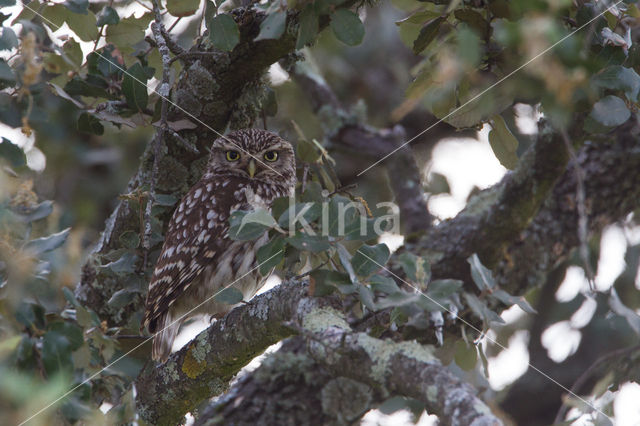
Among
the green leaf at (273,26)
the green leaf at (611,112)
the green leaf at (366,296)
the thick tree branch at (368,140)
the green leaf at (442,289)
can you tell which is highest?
the green leaf at (273,26)

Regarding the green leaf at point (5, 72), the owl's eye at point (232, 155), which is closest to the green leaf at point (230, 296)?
the green leaf at point (5, 72)

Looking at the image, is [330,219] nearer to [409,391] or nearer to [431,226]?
[409,391]

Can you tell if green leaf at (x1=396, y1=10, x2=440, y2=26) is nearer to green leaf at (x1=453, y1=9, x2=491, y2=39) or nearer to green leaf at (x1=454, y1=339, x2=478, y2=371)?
green leaf at (x1=453, y1=9, x2=491, y2=39)

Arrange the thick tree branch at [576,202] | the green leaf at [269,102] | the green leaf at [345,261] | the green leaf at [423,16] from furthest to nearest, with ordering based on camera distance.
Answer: the thick tree branch at [576,202], the green leaf at [269,102], the green leaf at [423,16], the green leaf at [345,261]

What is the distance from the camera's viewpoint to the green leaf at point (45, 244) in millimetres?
1827

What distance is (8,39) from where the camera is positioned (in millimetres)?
1998

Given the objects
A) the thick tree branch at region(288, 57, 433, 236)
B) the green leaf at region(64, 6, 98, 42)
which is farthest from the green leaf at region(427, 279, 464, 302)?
the thick tree branch at region(288, 57, 433, 236)

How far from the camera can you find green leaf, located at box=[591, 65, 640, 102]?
73.3 inches

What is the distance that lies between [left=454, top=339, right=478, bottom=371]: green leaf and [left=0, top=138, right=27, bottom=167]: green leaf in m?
1.78

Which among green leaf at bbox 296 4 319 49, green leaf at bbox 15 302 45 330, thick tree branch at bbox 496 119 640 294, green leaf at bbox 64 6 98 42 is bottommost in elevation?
thick tree branch at bbox 496 119 640 294

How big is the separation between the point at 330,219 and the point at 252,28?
1.19m

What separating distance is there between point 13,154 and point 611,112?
179 cm

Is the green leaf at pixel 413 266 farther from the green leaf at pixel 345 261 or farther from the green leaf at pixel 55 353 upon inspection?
the green leaf at pixel 55 353

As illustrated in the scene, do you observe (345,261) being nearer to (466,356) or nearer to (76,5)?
(466,356)
